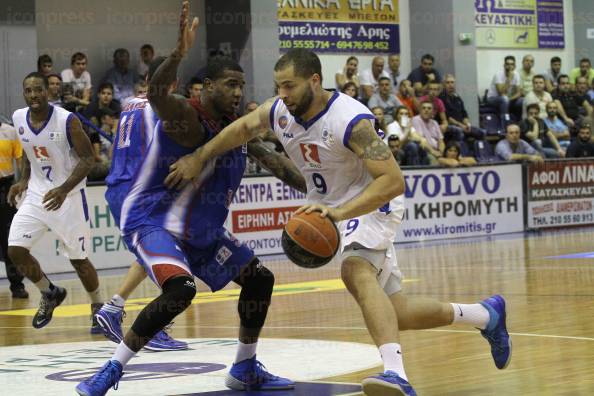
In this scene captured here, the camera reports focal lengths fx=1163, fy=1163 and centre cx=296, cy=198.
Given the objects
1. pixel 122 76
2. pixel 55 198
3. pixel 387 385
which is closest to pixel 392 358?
pixel 387 385

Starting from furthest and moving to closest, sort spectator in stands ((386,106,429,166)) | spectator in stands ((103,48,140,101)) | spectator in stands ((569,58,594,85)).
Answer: spectator in stands ((569,58,594,85))
spectator in stands ((386,106,429,166))
spectator in stands ((103,48,140,101))

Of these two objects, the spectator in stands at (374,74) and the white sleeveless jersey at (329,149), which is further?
the spectator in stands at (374,74)

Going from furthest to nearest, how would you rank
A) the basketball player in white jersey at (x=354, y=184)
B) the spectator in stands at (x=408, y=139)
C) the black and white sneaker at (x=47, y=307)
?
the spectator in stands at (x=408, y=139) < the black and white sneaker at (x=47, y=307) < the basketball player in white jersey at (x=354, y=184)

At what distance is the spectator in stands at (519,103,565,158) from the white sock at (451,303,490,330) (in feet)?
51.4

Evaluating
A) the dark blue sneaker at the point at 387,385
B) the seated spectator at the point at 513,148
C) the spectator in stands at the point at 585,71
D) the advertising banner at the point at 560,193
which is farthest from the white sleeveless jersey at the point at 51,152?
the spectator in stands at the point at 585,71

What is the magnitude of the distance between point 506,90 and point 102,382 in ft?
64.6

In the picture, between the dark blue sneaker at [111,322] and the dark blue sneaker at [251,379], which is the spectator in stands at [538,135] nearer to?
the dark blue sneaker at [111,322]

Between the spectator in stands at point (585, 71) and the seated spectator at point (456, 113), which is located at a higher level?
the spectator in stands at point (585, 71)

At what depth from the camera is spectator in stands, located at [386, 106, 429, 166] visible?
19.1 m

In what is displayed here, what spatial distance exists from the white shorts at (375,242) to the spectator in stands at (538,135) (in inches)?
633

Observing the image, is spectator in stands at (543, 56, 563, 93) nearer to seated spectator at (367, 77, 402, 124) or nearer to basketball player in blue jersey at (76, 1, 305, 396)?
seated spectator at (367, 77, 402, 124)

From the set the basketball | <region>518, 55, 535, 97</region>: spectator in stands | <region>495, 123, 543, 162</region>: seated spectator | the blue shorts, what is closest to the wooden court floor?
the blue shorts

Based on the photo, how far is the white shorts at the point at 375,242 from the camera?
5.88m

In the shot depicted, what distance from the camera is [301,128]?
595cm
